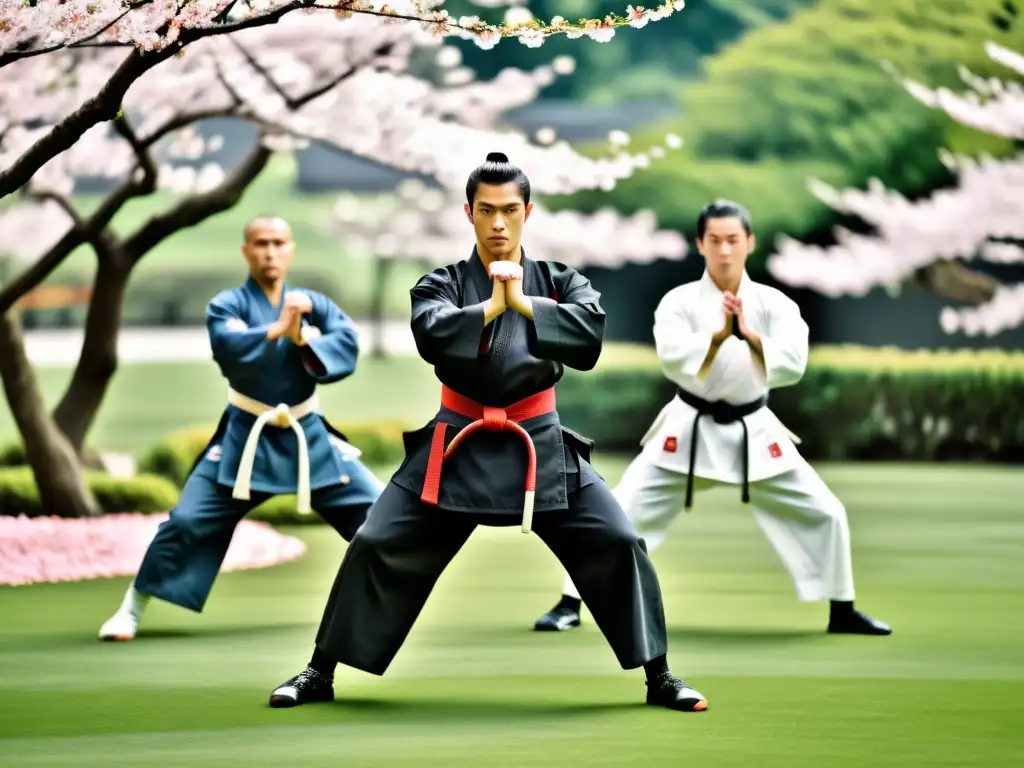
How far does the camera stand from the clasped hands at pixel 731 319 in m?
5.76

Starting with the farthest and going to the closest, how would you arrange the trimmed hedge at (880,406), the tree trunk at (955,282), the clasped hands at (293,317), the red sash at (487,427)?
the tree trunk at (955,282), the trimmed hedge at (880,406), the clasped hands at (293,317), the red sash at (487,427)

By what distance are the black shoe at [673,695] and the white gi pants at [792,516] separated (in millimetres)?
1569

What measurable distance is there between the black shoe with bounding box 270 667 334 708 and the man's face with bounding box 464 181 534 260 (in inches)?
49.0

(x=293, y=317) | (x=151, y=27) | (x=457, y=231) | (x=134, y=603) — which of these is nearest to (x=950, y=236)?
(x=457, y=231)

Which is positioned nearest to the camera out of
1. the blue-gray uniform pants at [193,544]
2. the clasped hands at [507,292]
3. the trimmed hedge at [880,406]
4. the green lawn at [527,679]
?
the green lawn at [527,679]

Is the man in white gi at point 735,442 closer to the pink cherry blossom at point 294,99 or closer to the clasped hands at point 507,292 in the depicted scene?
the clasped hands at point 507,292

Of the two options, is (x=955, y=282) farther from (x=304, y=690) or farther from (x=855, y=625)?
(x=304, y=690)

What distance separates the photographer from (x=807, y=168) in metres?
18.4

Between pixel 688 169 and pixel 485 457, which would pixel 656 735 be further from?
pixel 688 169

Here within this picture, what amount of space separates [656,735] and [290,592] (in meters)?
3.46

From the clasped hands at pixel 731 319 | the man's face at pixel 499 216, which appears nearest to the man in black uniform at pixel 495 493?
the man's face at pixel 499 216

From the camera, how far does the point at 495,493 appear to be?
177 inches

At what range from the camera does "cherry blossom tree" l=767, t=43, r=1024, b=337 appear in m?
16.3

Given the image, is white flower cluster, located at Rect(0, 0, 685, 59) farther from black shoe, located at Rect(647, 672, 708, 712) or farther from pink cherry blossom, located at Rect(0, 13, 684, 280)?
pink cherry blossom, located at Rect(0, 13, 684, 280)
